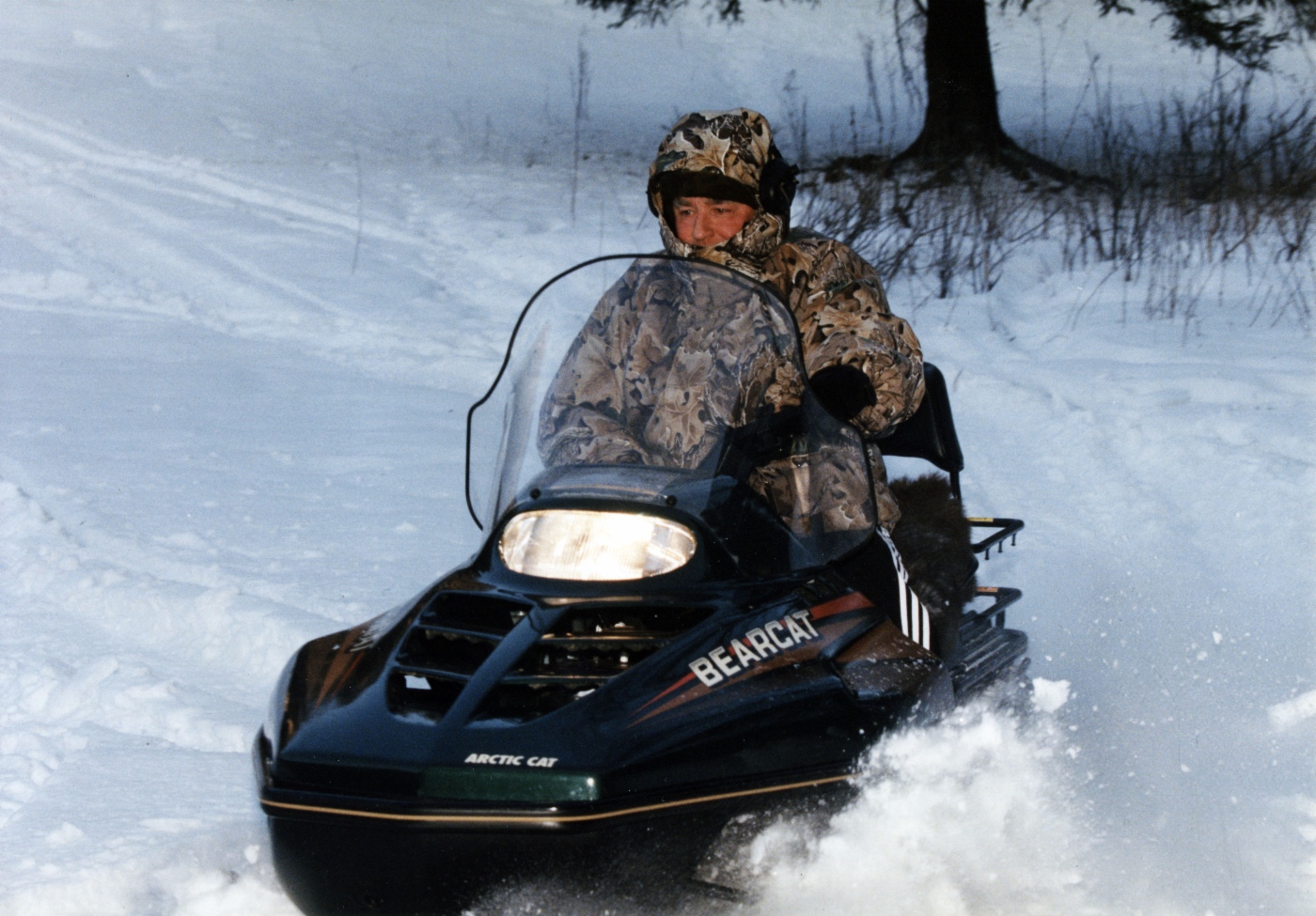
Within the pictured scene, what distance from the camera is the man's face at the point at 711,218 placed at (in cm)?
340

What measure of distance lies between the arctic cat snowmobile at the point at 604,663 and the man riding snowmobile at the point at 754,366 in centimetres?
2

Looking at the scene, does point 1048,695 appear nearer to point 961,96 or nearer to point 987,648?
point 987,648

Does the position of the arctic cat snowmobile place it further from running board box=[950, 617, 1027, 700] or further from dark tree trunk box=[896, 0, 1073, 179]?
dark tree trunk box=[896, 0, 1073, 179]

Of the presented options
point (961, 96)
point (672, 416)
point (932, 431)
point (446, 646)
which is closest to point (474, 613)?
point (446, 646)

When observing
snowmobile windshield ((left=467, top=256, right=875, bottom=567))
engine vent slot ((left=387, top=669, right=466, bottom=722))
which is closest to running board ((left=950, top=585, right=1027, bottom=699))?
snowmobile windshield ((left=467, top=256, right=875, bottom=567))

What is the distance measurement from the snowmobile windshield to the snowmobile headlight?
5 centimetres

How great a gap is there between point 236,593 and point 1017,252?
5779mm

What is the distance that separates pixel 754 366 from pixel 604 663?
73 cm

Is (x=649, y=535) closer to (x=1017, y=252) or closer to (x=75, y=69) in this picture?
(x=1017, y=252)

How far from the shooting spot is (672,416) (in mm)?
2902

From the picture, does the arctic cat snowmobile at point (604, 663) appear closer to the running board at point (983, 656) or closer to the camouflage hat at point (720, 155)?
the running board at point (983, 656)

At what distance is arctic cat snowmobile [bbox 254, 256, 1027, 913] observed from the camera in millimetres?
2133

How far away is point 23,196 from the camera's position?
32.3 ft

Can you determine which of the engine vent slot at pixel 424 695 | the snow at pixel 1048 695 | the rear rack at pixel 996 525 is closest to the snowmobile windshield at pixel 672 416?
the engine vent slot at pixel 424 695
